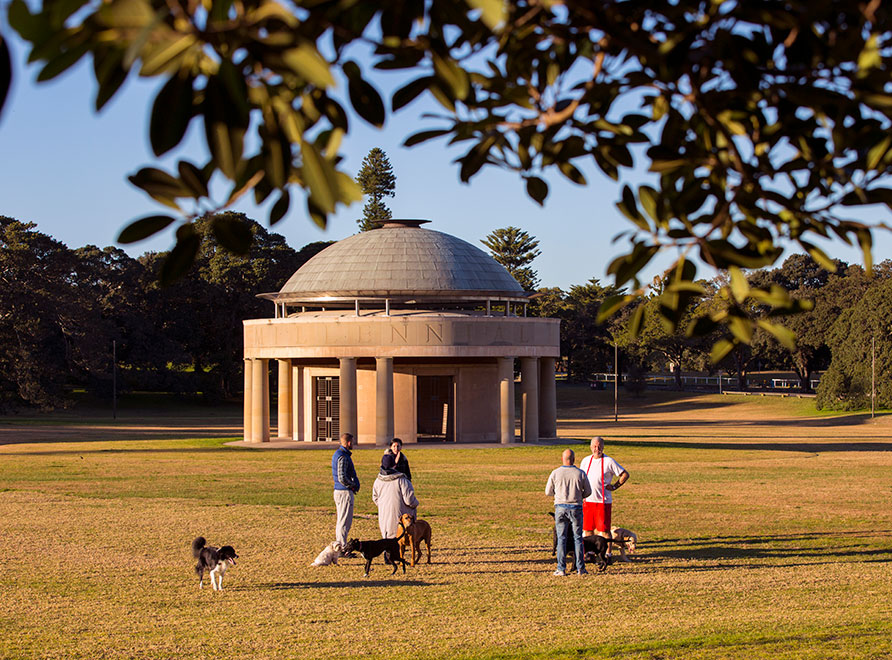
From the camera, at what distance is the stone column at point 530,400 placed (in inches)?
1855

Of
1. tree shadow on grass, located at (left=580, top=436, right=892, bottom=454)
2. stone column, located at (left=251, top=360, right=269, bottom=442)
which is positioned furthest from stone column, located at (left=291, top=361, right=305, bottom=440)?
tree shadow on grass, located at (left=580, top=436, right=892, bottom=454)

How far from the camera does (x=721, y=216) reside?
186 inches

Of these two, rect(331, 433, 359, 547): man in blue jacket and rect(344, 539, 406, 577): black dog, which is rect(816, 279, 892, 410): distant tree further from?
rect(344, 539, 406, 577): black dog

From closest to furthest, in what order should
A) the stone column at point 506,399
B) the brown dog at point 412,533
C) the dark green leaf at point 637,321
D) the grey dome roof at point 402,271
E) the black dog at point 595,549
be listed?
the dark green leaf at point 637,321 < the black dog at point 595,549 < the brown dog at point 412,533 < the stone column at point 506,399 < the grey dome roof at point 402,271

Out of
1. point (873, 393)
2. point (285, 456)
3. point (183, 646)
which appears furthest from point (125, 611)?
point (873, 393)

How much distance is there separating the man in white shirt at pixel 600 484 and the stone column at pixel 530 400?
29.4 m

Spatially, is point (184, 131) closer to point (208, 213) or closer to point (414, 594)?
point (208, 213)

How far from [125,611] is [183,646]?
207 cm

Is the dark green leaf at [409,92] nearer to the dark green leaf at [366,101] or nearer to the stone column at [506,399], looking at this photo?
the dark green leaf at [366,101]

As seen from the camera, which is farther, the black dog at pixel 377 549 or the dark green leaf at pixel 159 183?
the black dog at pixel 377 549

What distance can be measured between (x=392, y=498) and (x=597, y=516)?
3.33 metres

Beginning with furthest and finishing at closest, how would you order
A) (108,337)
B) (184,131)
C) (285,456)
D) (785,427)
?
(108,337)
(785,427)
(285,456)
(184,131)

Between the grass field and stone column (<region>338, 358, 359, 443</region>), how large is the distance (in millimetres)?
8464

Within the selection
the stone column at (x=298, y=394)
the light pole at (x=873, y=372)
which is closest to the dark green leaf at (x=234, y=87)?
the stone column at (x=298, y=394)
